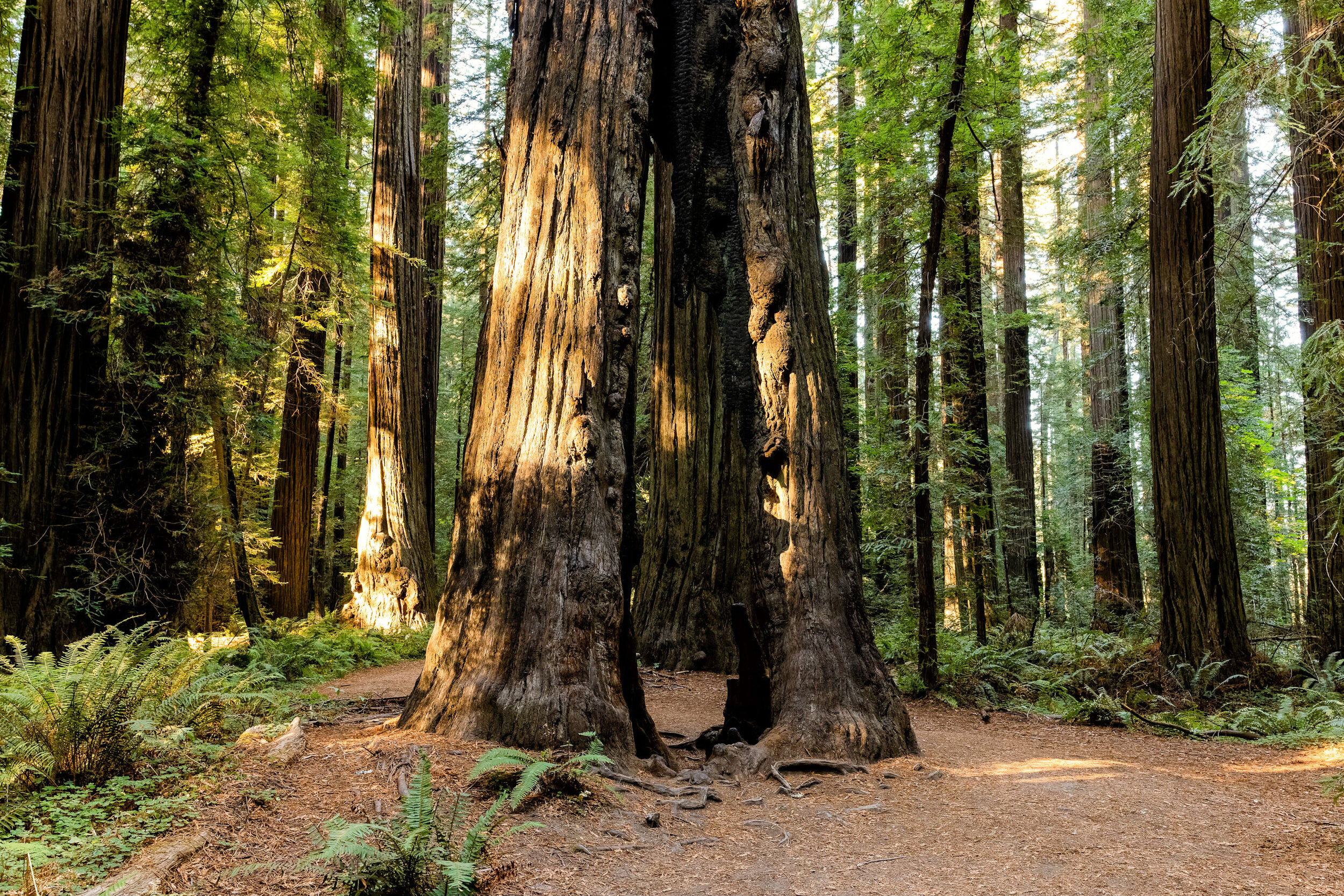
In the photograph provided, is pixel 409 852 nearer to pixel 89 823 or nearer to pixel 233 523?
pixel 89 823

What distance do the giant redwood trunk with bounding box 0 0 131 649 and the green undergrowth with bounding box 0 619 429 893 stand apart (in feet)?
9.40

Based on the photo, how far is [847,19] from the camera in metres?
12.3

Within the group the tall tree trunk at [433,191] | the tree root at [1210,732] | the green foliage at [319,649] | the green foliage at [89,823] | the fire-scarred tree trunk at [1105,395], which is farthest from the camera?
the tall tree trunk at [433,191]

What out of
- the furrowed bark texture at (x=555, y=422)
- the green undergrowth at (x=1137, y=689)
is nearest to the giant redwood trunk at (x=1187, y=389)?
the green undergrowth at (x=1137, y=689)

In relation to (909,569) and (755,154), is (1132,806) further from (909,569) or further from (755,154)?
(909,569)

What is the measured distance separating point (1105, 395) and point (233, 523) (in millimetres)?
16304

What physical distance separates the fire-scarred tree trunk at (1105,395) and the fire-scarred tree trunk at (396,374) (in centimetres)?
1017

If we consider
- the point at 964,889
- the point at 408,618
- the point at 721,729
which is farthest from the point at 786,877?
the point at 408,618

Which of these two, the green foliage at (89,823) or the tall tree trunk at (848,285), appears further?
the tall tree trunk at (848,285)

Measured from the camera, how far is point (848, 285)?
12469 millimetres

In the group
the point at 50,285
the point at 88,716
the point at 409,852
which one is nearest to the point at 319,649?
the point at 50,285

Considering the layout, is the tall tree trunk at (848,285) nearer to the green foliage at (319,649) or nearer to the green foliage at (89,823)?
the green foliage at (319,649)

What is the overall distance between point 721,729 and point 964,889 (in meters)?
2.50

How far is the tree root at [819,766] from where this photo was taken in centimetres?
483
